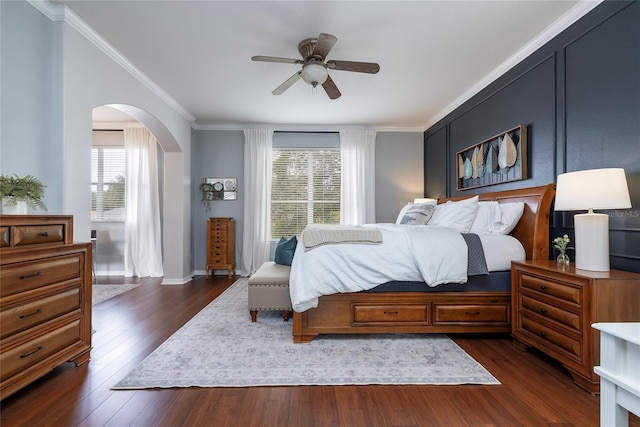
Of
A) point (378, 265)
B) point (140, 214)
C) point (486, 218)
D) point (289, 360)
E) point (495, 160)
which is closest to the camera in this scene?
point (289, 360)

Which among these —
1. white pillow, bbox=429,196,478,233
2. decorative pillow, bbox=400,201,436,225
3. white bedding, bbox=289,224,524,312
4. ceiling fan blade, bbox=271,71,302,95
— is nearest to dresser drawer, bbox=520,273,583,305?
white bedding, bbox=289,224,524,312

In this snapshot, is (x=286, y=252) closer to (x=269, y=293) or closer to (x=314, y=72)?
(x=269, y=293)

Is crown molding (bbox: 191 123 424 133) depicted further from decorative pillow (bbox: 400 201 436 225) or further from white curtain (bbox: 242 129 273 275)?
decorative pillow (bbox: 400 201 436 225)

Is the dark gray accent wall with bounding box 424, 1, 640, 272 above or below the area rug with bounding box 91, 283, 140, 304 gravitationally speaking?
above

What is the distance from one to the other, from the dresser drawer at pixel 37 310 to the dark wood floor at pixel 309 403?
410 millimetres

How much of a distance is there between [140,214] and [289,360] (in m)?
4.39

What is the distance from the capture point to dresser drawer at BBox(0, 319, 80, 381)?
5.41ft

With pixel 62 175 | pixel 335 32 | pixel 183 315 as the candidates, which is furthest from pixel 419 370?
pixel 62 175

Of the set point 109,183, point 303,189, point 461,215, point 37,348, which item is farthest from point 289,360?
point 109,183

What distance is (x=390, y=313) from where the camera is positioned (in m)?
2.55

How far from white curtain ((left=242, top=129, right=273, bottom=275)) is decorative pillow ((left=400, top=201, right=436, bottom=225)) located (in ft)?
8.62

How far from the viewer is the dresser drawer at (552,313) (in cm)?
190

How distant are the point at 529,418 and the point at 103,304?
13.6ft

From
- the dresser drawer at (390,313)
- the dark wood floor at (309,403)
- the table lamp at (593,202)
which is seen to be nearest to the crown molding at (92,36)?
the dark wood floor at (309,403)
